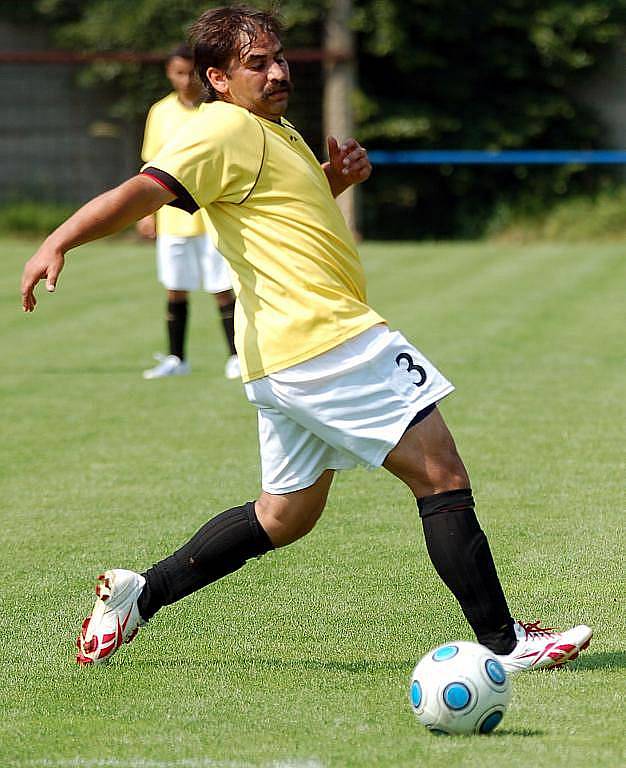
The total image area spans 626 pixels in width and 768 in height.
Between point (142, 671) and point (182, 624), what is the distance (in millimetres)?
441

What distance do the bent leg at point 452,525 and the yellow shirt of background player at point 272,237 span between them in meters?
0.37

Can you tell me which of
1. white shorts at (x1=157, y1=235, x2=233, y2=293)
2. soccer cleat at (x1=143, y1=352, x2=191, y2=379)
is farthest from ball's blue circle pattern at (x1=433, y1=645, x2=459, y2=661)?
white shorts at (x1=157, y1=235, x2=233, y2=293)

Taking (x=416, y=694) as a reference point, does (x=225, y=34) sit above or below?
above

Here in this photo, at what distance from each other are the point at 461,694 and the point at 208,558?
1034 millimetres

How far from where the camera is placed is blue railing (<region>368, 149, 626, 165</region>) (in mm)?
24734

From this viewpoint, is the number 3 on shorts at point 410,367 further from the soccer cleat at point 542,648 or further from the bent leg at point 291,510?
the soccer cleat at point 542,648

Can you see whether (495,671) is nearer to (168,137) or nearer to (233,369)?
(233,369)

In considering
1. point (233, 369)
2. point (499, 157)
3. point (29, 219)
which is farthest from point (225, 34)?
point (499, 157)

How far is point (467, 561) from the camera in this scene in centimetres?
386

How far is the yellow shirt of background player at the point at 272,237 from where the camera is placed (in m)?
3.74

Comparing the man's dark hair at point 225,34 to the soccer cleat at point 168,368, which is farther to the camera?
the soccer cleat at point 168,368

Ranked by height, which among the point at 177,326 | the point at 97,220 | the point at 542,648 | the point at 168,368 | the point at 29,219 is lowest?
the point at 29,219

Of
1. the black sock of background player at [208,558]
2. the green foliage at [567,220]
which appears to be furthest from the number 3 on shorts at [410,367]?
the green foliage at [567,220]

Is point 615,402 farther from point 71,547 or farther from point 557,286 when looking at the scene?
point 557,286
